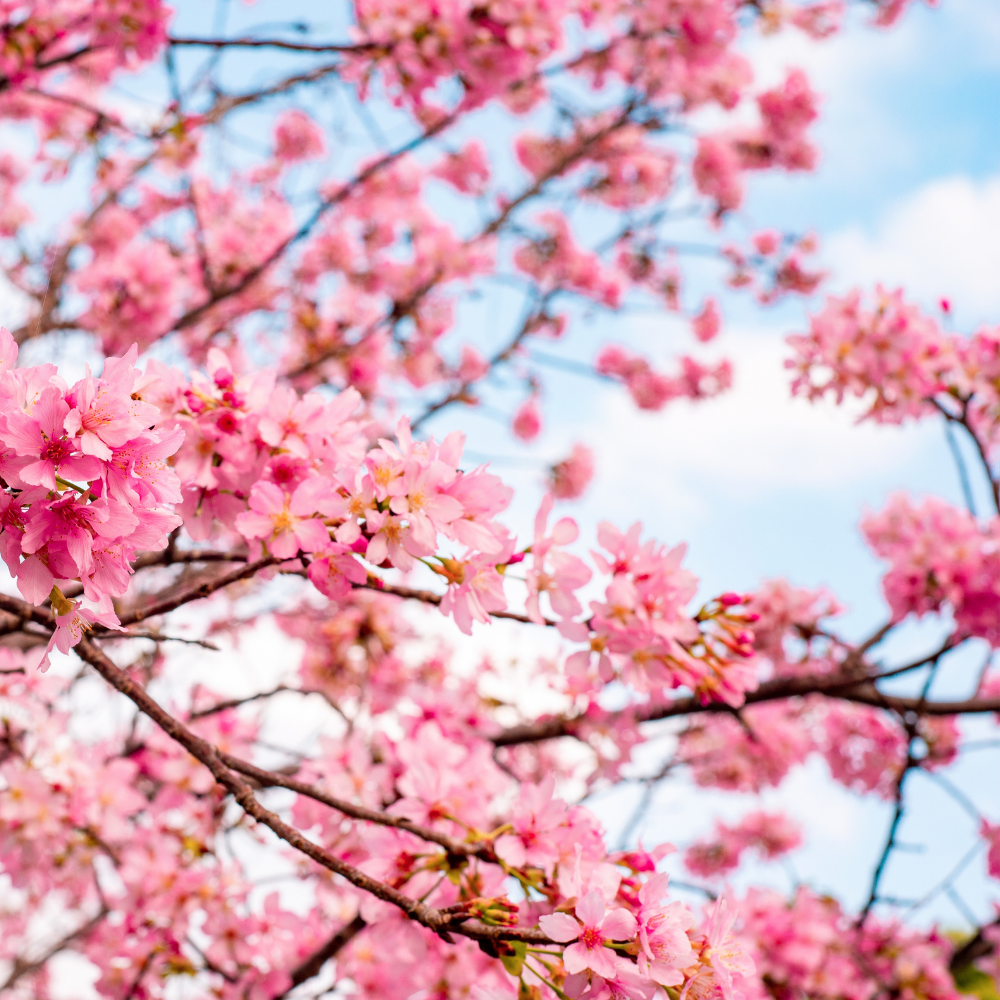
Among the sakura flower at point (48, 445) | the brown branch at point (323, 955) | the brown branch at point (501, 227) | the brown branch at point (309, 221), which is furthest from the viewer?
the brown branch at point (501, 227)

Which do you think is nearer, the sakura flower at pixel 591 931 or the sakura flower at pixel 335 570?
the sakura flower at pixel 591 931

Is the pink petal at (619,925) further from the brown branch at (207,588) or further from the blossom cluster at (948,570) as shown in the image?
the blossom cluster at (948,570)

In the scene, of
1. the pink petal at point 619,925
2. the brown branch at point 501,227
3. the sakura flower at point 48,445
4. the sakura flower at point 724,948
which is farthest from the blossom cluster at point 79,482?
the brown branch at point 501,227

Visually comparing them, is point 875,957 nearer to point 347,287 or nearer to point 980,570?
point 980,570

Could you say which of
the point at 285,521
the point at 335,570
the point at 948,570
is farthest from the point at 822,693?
the point at 285,521

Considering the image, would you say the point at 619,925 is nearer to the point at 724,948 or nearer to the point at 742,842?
the point at 724,948

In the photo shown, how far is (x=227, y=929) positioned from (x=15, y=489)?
2.05 meters

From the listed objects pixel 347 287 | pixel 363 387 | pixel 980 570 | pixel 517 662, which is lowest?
pixel 980 570

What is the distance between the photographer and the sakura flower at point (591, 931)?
4.13 feet

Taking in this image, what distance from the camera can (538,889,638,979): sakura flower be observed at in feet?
4.13

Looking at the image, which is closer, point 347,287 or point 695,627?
point 695,627

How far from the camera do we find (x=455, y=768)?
7.19 ft

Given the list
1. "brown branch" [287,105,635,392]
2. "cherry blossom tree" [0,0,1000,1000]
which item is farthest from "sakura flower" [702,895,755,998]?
"brown branch" [287,105,635,392]

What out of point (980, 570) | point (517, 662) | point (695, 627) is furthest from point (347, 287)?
point (695, 627)
